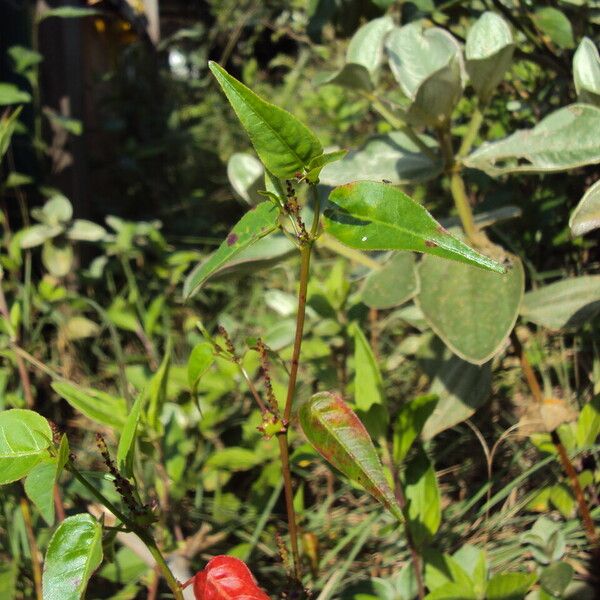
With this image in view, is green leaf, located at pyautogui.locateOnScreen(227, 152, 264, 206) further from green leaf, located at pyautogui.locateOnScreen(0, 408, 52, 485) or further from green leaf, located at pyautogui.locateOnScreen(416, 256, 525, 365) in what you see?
green leaf, located at pyautogui.locateOnScreen(0, 408, 52, 485)

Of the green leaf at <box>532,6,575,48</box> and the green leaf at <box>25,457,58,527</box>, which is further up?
the green leaf at <box>532,6,575,48</box>

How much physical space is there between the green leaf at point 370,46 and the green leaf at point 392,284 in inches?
11.3

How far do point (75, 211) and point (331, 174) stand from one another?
62.5 inches

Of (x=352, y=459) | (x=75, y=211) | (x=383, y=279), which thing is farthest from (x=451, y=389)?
(x=75, y=211)

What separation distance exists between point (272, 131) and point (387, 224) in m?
0.11

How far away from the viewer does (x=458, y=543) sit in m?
1.18

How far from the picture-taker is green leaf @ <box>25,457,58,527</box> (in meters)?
0.62

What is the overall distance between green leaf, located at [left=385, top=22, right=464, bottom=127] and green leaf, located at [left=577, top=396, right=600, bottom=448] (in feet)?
1.40

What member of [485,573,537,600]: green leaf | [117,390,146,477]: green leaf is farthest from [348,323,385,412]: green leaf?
[117,390,146,477]: green leaf

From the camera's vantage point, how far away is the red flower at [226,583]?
62 cm

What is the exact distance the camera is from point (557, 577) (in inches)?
37.1

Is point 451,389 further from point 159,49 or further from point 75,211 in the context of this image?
point 159,49

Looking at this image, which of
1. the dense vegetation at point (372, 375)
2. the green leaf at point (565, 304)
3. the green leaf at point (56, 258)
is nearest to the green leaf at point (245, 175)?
the dense vegetation at point (372, 375)

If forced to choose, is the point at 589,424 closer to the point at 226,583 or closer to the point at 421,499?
the point at 421,499
